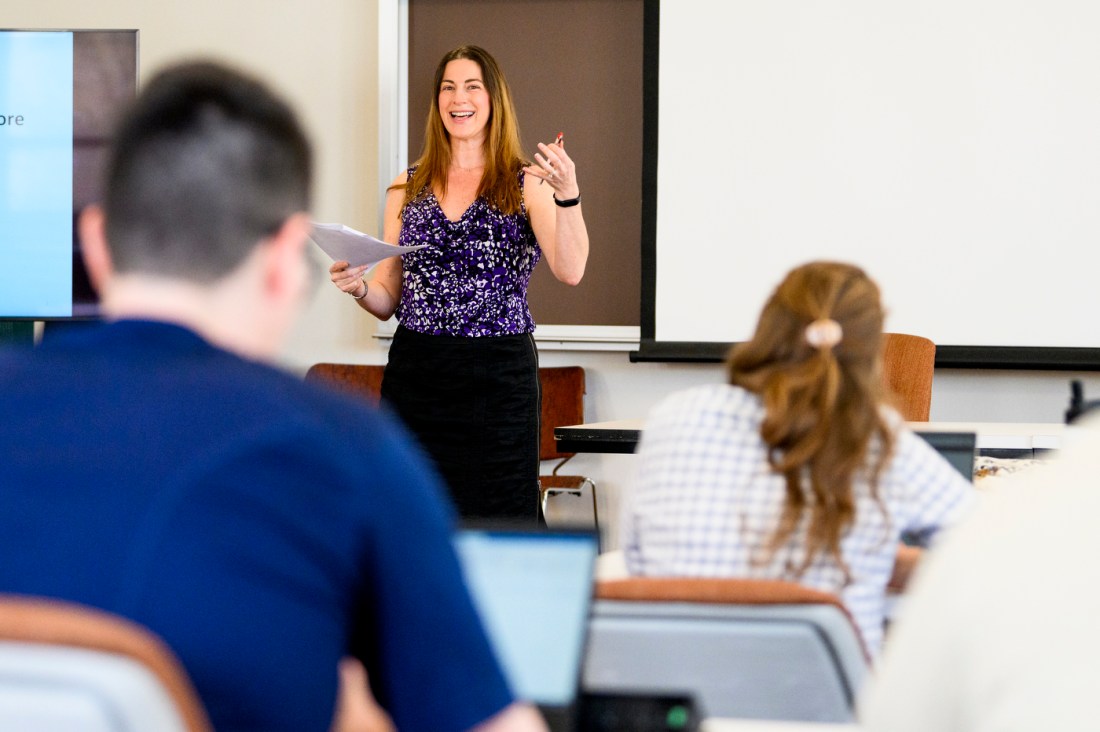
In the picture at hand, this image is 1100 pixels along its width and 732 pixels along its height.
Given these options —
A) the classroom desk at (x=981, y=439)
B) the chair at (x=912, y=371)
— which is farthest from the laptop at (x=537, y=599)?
the chair at (x=912, y=371)

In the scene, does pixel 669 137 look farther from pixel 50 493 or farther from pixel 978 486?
pixel 50 493

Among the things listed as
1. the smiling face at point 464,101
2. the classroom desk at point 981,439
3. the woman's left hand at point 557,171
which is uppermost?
the smiling face at point 464,101

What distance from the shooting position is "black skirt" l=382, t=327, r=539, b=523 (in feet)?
10.7

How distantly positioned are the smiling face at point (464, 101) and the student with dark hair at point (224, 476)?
8.18 feet

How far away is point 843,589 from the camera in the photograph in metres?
1.67

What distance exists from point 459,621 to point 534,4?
416cm

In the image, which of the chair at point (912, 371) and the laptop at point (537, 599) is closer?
the laptop at point (537, 599)

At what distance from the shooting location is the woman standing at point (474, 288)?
3227mm

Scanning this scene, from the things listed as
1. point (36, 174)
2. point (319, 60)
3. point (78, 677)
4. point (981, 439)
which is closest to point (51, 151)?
point (36, 174)

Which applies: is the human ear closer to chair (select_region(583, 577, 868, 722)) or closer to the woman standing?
chair (select_region(583, 577, 868, 722))

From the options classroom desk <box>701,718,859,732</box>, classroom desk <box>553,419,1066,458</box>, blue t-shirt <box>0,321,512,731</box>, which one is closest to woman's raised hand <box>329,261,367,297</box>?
classroom desk <box>553,419,1066,458</box>

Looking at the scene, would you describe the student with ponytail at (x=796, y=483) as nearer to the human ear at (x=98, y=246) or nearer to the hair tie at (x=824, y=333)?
the hair tie at (x=824, y=333)

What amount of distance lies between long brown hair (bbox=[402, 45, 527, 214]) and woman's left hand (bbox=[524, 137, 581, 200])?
13cm

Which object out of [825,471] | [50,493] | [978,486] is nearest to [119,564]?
[50,493]
